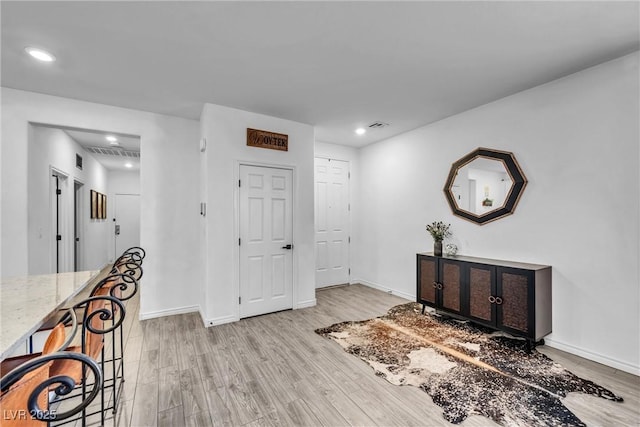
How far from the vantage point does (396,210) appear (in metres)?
4.82

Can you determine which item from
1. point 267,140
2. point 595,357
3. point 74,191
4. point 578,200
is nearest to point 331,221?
point 267,140

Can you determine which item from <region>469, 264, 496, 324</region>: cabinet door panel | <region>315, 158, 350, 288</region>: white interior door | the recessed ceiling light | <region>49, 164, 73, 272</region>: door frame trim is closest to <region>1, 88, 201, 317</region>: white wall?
the recessed ceiling light

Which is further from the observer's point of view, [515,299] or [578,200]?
[515,299]

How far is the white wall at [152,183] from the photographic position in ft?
10.0

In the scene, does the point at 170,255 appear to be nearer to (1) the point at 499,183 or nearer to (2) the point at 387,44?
(2) the point at 387,44

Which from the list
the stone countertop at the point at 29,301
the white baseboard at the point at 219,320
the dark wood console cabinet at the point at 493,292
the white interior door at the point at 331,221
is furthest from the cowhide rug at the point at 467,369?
the stone countertop at the point at 29,301

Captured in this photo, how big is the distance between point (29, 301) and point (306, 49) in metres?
2.45

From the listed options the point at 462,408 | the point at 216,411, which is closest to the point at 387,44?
the point at 462,408

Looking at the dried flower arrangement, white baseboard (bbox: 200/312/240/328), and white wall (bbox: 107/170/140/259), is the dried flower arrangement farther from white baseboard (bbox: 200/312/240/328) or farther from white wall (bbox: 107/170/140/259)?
white wall (bbox: 107/170/140/259)

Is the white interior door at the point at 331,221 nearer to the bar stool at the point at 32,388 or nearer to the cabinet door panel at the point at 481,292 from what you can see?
the cabinet door panel at the point at 481,292

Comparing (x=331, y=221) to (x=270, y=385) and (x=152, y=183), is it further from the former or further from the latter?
(x=270, y=385)

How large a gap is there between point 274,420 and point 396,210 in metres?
3.59

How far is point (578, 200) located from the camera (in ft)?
9.05

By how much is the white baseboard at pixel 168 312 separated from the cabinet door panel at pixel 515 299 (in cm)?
371
